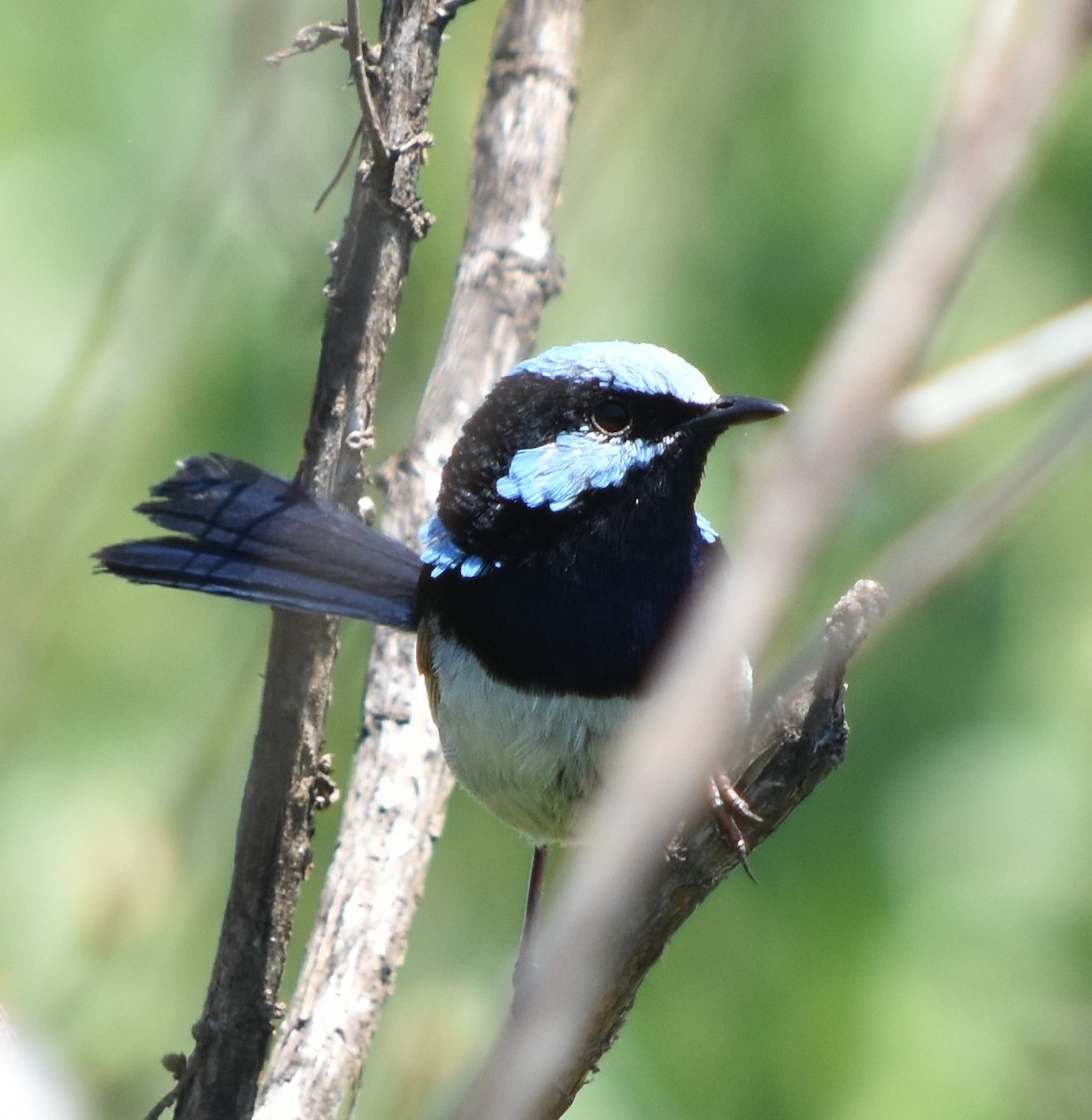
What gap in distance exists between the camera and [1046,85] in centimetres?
65

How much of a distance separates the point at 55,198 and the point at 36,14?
0.59 metres

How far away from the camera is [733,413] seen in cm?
274

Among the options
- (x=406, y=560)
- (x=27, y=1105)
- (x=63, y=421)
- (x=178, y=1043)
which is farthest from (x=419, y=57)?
(x=178, y=1043)

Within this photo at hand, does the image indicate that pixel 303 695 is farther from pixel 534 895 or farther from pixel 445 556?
pixel 534 895

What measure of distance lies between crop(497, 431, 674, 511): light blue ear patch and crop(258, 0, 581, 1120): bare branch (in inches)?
32.6

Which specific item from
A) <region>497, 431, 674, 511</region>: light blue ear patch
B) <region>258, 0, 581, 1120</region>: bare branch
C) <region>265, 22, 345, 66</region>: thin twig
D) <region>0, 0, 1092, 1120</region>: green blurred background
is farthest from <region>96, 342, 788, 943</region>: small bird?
<region>265, 22, 345, 66</region>: thin twig

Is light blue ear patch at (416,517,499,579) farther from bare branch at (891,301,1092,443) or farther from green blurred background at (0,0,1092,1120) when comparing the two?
bare branch at (891,301,1092,443)

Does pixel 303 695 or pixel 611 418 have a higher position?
pixel 611 418

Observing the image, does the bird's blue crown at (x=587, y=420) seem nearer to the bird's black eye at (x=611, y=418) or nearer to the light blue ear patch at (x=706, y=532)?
the bird's black eye at (x=611, y=418)

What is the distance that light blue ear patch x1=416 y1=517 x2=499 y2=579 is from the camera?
2871 millimetres

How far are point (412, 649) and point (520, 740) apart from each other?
0.85 meters

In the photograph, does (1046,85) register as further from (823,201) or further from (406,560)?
(823,201)

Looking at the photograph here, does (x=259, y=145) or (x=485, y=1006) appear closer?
(x=259, y=145)

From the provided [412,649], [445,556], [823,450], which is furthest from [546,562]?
[823,450]
